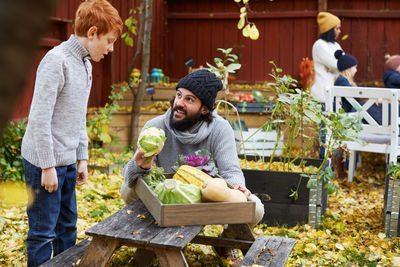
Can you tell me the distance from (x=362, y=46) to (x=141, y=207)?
336 inches

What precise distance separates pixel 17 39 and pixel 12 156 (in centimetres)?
426

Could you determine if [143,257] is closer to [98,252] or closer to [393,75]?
[98,252]

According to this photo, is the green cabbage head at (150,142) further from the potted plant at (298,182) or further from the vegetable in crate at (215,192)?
the potted plant at (298,182)

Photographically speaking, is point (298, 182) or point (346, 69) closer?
point (298, 182)

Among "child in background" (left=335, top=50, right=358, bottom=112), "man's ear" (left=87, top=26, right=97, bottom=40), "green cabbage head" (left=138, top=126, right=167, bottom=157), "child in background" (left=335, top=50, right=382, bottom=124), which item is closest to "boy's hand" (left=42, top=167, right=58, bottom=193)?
"green cabbage head" (left=138, top=126, right=167, bottom=157)

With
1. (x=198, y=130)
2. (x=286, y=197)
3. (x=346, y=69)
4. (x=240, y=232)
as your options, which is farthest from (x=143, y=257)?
(x=346, y=69)

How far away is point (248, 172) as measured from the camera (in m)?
3.91

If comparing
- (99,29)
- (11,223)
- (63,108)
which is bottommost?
(11,223)

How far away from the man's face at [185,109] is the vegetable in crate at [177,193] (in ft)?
2.78

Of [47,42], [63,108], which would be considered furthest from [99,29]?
[47,42]

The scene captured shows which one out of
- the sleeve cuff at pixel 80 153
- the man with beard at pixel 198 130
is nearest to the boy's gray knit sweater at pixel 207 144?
the man with beard at pixel 198 130

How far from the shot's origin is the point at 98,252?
206cm

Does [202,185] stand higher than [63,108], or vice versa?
[63,108]

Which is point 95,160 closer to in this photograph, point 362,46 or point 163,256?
point 163,256
